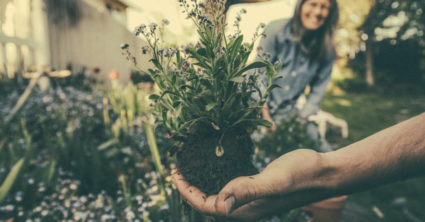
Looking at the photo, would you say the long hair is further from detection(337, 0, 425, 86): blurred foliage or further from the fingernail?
detection(337, 0, 425, 86): blurred foliage

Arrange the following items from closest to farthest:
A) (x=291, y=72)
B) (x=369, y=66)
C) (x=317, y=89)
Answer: (x=291, y=72)
(x=317, y=89)
(x=369, y=66)

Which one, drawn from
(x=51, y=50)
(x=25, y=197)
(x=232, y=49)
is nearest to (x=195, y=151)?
(x=232, y=49)

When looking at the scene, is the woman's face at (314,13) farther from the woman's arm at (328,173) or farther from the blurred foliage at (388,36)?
the blurred foliage at (388,36)

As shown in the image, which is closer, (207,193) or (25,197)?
(207,193)

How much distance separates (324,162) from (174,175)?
0.57 meters

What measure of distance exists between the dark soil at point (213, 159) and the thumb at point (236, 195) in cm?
19

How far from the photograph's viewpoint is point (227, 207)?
752 millimetres

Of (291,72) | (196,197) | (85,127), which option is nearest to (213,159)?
(196,197)

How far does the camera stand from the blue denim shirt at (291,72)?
217 centimetres

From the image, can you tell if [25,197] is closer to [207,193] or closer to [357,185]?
[207,193]

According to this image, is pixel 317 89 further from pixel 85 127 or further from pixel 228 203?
pixel 85 127

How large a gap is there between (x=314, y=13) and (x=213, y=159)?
1544 millimetres

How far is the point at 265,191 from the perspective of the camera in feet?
2.71

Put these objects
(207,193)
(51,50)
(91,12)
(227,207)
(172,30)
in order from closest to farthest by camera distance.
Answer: (227,207)
(207,193)
(172,30)
(51,50)
(91,12)
